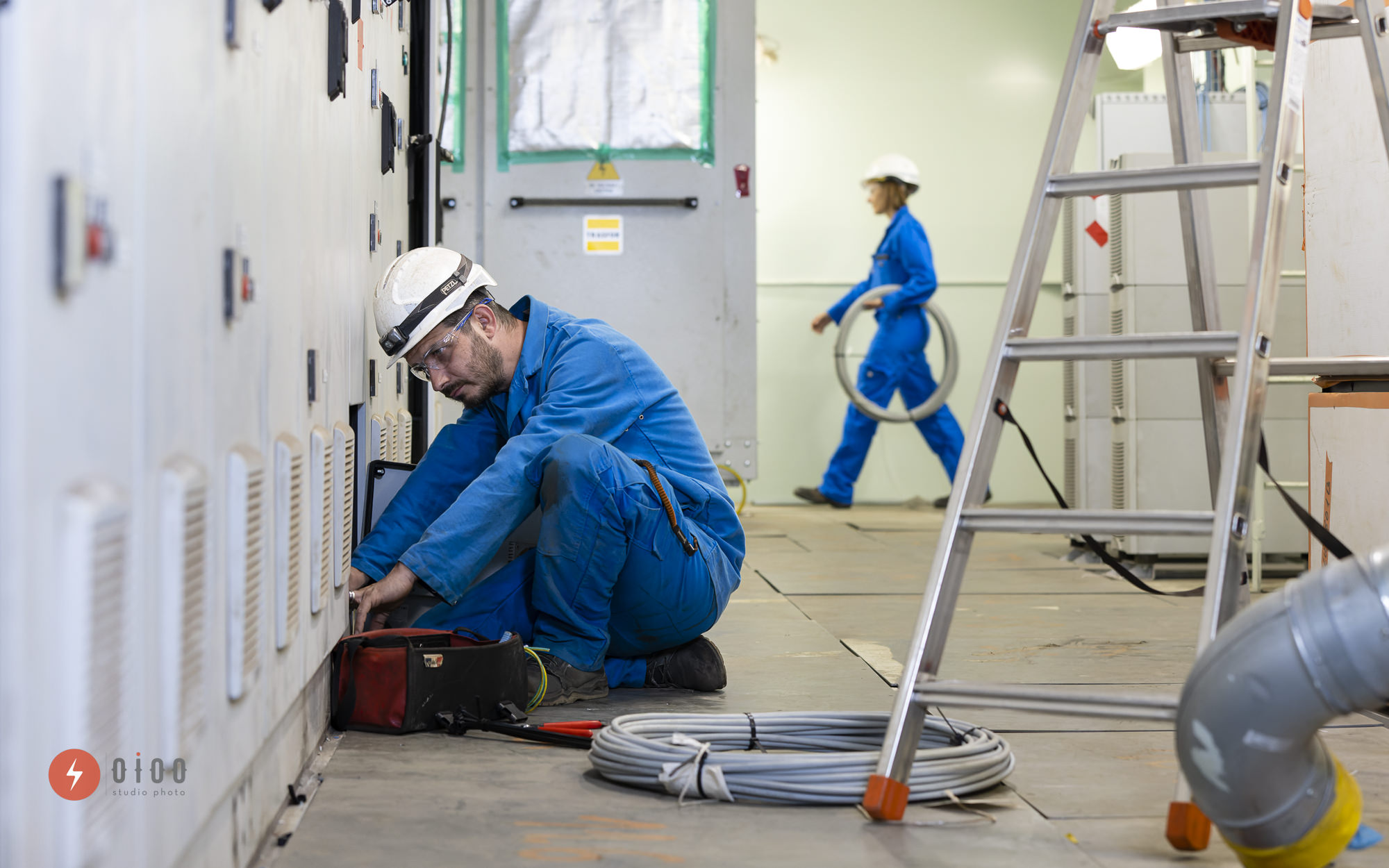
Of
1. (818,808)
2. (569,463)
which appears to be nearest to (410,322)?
(569,463)

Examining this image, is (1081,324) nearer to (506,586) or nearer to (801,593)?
(801,593)

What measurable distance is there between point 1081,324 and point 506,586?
121 inches

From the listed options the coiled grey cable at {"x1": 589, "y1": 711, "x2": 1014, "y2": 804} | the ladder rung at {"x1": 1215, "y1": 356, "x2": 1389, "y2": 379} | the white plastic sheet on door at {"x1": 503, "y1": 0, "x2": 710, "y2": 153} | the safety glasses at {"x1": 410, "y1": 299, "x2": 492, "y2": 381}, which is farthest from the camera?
the white plastic sheet on door at {"x1": 503, "y1": 0, "x2": 710, "y2": 153}

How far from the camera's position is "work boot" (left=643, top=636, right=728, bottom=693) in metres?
2.48

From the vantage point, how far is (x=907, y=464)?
23.8ft

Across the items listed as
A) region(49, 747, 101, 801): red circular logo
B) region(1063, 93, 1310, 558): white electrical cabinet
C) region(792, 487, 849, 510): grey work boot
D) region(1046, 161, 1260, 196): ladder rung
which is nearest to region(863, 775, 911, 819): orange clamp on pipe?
region(1046, 161, 1260, 196): ladder rung

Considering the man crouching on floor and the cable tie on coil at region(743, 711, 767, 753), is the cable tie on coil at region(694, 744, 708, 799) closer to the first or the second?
the cable tie on coil at region(743, 711, 767, 753)

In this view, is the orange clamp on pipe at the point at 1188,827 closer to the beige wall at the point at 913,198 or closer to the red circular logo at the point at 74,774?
the red circular logo at the point at 74,774

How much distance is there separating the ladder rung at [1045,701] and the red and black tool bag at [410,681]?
0.80 meters

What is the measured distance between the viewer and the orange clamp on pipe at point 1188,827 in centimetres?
148

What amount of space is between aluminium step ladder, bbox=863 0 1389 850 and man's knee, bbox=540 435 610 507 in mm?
697

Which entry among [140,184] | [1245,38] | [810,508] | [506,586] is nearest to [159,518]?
[140,184]

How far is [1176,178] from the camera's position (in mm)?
1687

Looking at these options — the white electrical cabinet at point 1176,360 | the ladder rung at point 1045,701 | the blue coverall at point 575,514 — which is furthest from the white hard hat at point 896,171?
the ladder rung at point 1045,701
